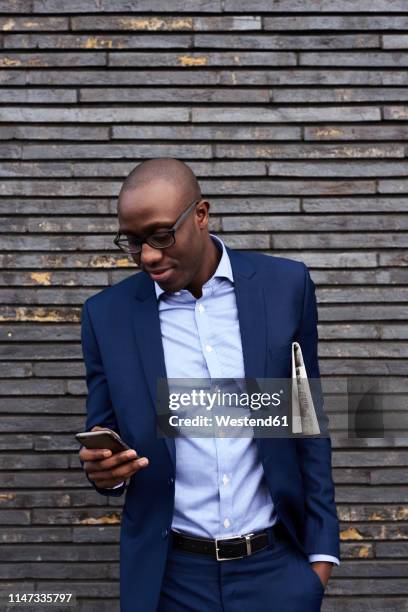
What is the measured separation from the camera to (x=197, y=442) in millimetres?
2611

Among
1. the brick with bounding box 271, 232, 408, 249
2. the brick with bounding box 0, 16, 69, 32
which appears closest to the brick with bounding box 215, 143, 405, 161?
the brick with bounding box 271, 232, 408, 249

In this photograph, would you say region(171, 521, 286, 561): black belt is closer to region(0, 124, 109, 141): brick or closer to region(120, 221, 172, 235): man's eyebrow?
region(120, 221, 172, 235): man's eyebrow

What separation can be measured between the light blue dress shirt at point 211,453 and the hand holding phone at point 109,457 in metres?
0.19

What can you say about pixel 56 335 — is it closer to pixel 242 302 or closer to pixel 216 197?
pixel 216 197

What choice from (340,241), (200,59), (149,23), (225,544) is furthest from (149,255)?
(149,23)

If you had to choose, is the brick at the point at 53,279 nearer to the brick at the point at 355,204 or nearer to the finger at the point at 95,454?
the brick at the point at 355,204

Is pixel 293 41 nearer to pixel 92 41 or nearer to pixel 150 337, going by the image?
pixel 92 41

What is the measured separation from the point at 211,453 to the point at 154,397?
0.89 ft

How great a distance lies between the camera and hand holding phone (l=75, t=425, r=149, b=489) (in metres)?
2.42

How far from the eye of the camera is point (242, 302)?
9.08 ft

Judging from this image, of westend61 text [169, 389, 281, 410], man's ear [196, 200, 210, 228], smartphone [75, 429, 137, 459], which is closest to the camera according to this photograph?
smartphone [75, 429, 137, 459]

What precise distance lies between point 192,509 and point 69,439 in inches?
70.9

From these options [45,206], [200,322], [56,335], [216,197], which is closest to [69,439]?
[56,335]

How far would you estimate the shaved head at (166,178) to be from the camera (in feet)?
8.65
